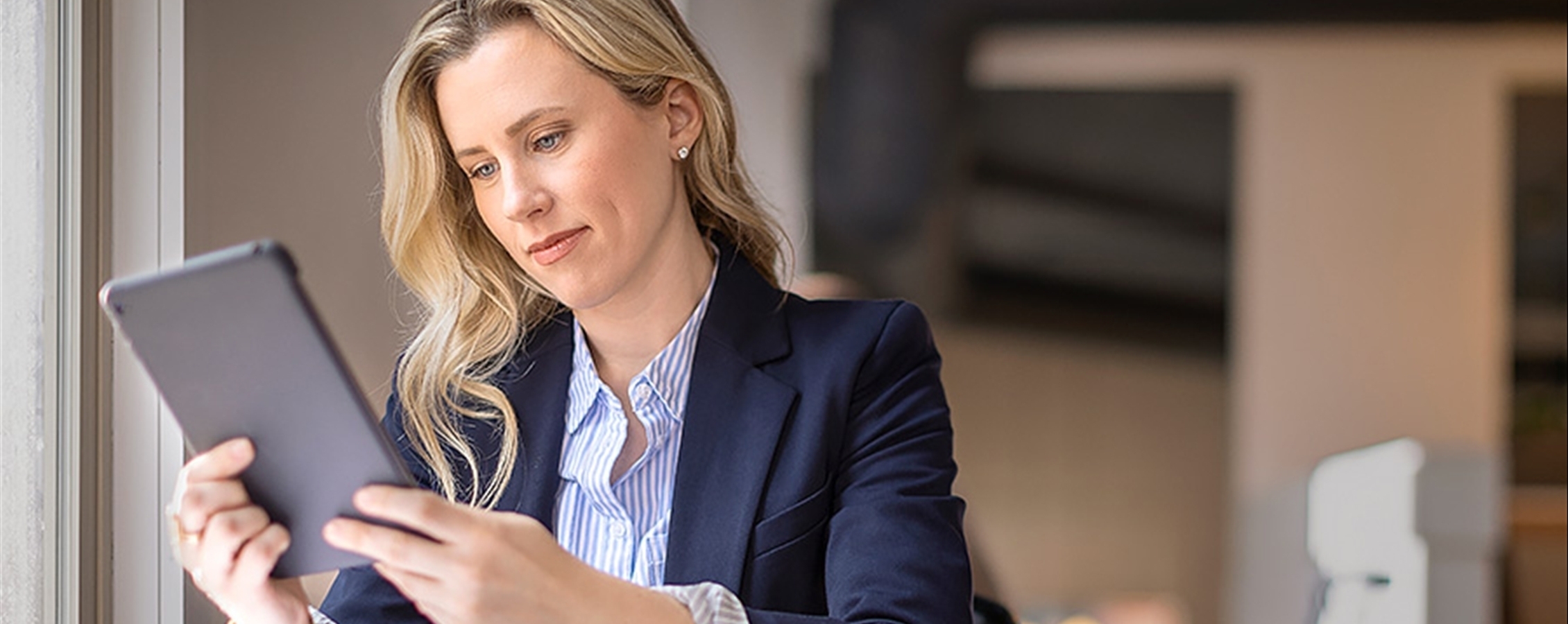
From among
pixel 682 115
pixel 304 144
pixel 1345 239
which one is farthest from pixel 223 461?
pixel 1345 239

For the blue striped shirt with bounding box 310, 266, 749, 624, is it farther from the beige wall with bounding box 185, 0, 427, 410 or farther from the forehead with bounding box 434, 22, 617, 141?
the beige wall with bounding box 185, 0, 427, 410

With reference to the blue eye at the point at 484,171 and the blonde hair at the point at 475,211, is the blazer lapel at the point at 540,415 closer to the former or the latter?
the blonde hair at the point at 475,211

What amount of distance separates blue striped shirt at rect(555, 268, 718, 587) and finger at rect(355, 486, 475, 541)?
452mm

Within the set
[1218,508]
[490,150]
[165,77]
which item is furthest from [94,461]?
[1218,508]

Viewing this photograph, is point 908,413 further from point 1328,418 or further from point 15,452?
point 1328,418

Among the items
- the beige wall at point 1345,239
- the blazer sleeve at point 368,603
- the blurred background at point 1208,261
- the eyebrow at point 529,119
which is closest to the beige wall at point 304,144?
the blazer sleeve at point 368,603

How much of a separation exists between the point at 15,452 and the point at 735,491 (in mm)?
902

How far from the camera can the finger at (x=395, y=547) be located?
0.84m

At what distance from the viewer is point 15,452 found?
1.64 m

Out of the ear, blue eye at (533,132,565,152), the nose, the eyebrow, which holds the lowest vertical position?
the nose

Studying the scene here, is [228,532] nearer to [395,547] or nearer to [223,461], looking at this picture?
[223,461]

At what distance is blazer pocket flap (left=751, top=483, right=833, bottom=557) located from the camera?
1.24 meters

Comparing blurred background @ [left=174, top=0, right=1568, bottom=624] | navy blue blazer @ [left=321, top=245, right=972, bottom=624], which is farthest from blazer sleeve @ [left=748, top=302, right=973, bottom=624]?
blurred background @ [left=174, top=0, right=1568, bottom=624]

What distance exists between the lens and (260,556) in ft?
3.15
